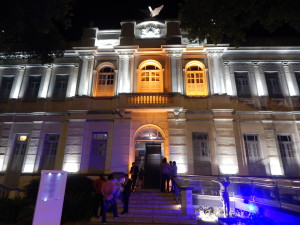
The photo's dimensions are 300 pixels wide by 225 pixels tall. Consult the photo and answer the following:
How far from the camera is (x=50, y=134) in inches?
591

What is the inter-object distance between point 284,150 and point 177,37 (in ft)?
35.1

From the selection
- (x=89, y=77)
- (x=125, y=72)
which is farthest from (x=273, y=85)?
(x=89, y=77)

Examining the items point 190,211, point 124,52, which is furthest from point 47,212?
point 124,52

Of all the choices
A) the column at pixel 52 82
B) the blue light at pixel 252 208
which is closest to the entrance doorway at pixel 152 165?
the blue light at pixel 252 208

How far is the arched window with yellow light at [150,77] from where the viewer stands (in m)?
15.3

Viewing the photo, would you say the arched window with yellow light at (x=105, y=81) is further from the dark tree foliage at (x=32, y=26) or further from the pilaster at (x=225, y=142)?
the pilaster at (x=225, y=142)

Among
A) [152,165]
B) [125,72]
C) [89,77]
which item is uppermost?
[125,72]

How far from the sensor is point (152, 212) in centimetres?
882

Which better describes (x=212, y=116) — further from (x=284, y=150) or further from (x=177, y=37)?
(x=177, y=37)

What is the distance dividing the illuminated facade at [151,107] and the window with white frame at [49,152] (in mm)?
67

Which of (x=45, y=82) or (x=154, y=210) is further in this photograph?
(x=45, y=82)

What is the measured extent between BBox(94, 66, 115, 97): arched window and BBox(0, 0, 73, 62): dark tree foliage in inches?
123

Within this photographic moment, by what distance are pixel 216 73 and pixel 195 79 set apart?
4.94ft

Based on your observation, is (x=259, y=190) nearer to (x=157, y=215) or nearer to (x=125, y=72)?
(x=157, y=215)
